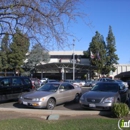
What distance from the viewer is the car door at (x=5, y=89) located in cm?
1477

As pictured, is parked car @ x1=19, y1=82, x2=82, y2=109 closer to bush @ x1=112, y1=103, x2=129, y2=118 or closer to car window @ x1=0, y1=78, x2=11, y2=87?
car window @ x1=0, y1=78, x2=11, y2=87

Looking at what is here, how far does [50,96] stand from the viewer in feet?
40.5

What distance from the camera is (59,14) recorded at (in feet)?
34.6

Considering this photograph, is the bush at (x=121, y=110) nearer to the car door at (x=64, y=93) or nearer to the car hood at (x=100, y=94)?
the car hood at (x=100, y=94)

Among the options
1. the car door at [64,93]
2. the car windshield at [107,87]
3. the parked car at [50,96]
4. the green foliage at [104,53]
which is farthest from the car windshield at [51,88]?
the green foliage at [104,53]

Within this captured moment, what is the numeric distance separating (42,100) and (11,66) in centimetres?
5596

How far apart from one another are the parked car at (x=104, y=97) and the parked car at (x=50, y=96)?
169 cm

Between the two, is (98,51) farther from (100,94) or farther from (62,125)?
(62,125)

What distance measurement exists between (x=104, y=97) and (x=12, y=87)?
688cm

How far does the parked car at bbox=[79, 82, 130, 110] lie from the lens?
1085 cm

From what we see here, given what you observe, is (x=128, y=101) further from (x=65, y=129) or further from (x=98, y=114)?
(x=65, y=129)

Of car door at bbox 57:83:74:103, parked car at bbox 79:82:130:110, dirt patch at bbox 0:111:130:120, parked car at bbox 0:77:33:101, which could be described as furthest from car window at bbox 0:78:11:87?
parked car at bbox 79:82:130:110

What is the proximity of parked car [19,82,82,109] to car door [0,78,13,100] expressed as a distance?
7.43 ft

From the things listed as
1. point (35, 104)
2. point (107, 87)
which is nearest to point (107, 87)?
point (107, 87)
